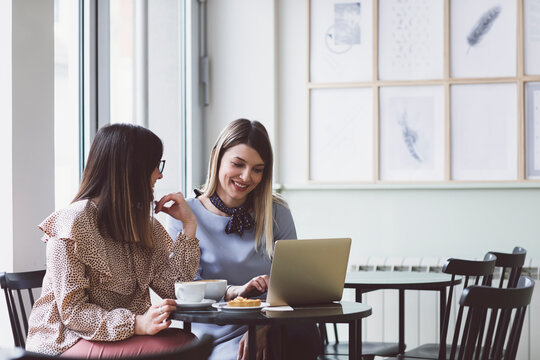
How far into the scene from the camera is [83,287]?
179cm

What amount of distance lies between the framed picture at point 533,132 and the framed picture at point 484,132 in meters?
0.06

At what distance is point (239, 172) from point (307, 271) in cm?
61

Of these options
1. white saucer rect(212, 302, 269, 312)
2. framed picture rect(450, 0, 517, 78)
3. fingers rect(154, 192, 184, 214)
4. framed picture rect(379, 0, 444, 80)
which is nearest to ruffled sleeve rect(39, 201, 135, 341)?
white saucer rect(212, 302, 269, 312)

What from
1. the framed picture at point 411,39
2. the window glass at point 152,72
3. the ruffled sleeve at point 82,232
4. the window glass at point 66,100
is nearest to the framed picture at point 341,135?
the framed picture at point 411,39

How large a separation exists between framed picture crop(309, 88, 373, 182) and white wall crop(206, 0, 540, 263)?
0.20 feet

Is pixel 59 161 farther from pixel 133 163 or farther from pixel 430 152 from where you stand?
pixel 430 152

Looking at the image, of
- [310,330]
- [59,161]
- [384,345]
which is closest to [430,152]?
[384,345]

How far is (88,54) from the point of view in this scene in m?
2.83

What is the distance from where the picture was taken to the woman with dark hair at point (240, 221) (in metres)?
2.38

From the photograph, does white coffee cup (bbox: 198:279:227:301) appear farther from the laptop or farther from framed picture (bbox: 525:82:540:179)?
framed picture (bbox: 525:82:540:179)

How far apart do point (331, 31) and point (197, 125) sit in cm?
88

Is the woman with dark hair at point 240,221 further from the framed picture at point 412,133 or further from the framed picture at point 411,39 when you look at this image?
the framed picture at point 411,39

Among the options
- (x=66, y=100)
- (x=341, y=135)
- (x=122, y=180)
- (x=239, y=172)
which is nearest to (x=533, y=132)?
(x=341, y=135)

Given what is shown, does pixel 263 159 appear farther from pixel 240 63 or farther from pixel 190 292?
pixel 240 63
